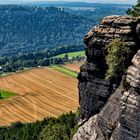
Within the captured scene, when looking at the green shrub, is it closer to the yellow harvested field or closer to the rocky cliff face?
the rocky cliff face

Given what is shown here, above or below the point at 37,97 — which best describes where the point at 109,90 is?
above

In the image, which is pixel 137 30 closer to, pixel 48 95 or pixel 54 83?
pixel 48 95

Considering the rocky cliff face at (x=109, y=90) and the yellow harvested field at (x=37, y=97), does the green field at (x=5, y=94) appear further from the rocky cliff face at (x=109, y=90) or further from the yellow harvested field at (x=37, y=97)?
the rocky cliff face at (x=109, y=90)

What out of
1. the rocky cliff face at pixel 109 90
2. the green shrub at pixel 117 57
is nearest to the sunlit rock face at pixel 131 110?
the rocky cliff face at pixel 109 90

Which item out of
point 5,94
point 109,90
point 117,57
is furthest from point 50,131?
point 5,94

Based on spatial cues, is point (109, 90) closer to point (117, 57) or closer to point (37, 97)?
point (117, 57)

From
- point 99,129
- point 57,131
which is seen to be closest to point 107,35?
point 99,129
